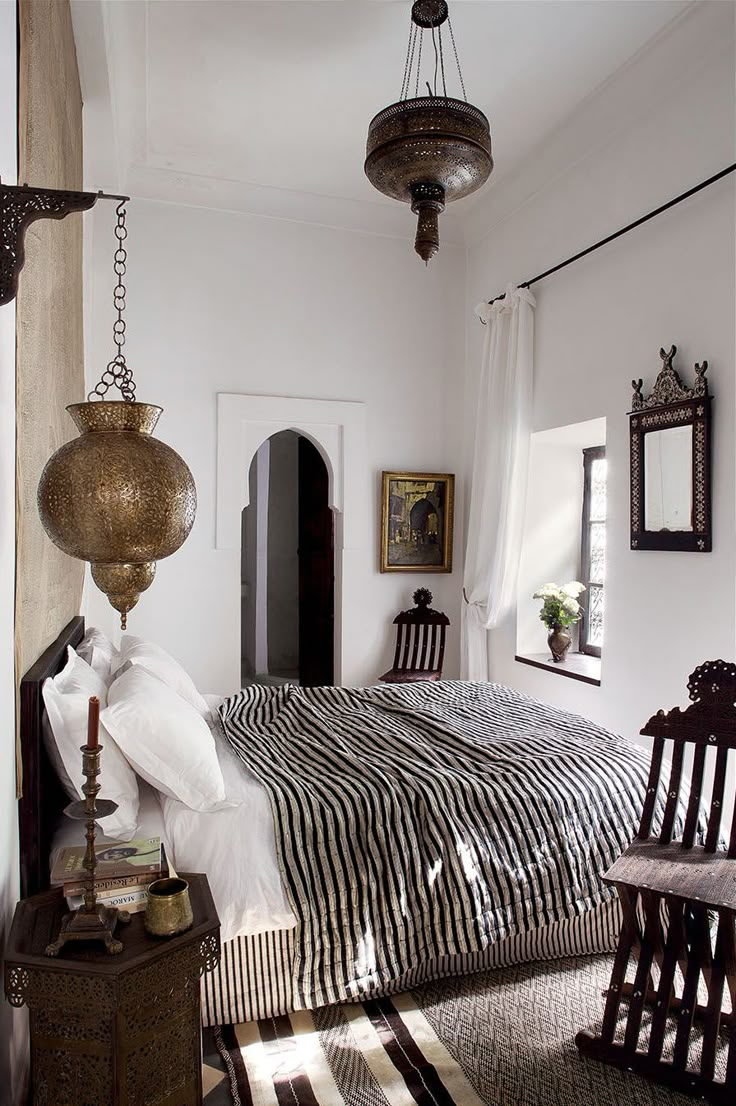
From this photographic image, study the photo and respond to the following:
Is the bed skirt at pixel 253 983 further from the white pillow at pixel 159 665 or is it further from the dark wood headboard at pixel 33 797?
the white pillow at pixel 159 665

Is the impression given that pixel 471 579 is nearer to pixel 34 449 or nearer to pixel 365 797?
pixel 365 797

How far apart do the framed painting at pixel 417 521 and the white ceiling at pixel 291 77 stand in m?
2.07

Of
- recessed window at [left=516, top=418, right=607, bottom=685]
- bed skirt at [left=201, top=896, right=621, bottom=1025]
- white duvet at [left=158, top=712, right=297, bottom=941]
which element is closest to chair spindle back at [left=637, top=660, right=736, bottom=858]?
bed skirt at [left=201, top=896, right=621, bottom=1025]

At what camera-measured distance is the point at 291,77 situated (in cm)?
418

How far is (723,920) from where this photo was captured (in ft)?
6.71

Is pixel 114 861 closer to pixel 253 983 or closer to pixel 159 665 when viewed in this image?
pixel 253 983

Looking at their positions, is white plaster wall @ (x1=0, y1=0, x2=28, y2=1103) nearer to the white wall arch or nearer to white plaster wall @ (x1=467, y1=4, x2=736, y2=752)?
white plaster wall @ (x1=467, y1=4, x2=736, y2=752)

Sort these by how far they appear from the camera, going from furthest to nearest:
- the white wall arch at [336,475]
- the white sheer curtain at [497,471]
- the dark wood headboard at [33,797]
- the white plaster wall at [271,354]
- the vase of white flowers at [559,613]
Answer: the white wall arch at [336,475]
the white plaster wall at [271,354]
the white sheer curtain at [497,471]
the vase of white flowers at [559,613]
the dark wood headboard at [33,797]

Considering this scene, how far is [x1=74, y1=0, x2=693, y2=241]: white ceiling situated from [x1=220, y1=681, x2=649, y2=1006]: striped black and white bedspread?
320 centimetres

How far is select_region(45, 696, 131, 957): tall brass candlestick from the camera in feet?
5.28

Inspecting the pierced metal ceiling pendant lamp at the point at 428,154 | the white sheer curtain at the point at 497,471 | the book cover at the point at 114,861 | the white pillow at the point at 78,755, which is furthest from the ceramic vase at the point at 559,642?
the book cover at the point at 114,861

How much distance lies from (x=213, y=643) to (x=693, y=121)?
4.15 m

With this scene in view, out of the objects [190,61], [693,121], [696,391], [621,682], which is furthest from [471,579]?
[190,61]

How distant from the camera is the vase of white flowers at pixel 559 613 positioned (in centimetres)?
502
